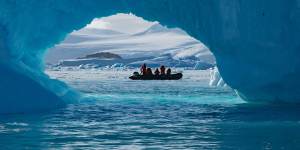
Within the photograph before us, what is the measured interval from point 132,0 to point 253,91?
187 inches

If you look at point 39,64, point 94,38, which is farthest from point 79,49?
point 39,64

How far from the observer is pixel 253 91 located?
19.4 meters

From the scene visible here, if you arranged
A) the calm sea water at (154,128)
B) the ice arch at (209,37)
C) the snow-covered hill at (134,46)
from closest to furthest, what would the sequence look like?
the calm sea water at (154,128) < the ice arch at (209,37) < the snow-covered hill at (134,46)

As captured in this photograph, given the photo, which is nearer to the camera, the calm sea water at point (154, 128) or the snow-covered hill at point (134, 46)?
the calm sea water at point (154, 128)

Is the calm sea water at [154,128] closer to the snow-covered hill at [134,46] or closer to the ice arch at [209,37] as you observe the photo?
the ice arch at [209,37]

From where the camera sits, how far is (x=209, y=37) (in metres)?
19.4

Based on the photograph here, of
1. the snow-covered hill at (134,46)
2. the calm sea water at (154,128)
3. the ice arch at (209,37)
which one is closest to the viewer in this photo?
the calm sea water at (154,128)

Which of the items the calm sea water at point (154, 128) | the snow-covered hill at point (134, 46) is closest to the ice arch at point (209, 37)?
the calm sea water at point (154, 128)

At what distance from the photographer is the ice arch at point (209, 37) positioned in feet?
54.2

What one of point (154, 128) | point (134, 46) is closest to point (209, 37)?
point (154, 128)

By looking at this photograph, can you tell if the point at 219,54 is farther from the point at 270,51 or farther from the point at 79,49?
the point at 79,49

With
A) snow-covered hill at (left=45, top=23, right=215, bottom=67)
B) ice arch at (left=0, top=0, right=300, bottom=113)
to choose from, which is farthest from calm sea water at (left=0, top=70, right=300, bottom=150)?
snow-covered hill at (left=45, top=23, right=215, bottom=67)

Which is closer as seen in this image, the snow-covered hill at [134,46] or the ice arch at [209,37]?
the ice arch at [209,37]

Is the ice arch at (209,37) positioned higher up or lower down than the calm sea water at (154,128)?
higher up
